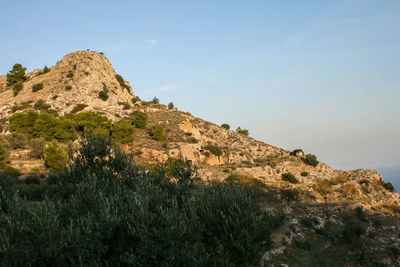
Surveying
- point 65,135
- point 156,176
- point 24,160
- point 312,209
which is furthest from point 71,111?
point 312,209

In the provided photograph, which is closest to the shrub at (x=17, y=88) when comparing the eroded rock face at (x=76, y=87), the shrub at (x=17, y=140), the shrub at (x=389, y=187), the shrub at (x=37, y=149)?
the eroded rock face at (x=76, y=87)

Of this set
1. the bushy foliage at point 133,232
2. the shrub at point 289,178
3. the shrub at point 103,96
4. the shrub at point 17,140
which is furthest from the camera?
the shrub at point 103,96

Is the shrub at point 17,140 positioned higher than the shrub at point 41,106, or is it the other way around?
the shrub at point 41,106

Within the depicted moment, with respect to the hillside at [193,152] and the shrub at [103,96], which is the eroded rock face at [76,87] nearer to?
the hillside at [193,152]

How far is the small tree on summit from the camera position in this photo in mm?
88812

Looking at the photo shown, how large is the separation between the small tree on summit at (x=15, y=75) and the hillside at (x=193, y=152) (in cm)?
376

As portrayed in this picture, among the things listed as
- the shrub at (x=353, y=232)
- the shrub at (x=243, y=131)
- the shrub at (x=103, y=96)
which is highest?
the shrub at (x=103, y=96)

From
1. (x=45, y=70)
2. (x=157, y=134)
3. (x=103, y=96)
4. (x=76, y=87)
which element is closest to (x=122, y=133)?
(x=157, y=134)

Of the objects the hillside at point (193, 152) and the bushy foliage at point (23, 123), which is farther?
the bushy foliage at point (23, 123)

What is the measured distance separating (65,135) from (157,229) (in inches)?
1759

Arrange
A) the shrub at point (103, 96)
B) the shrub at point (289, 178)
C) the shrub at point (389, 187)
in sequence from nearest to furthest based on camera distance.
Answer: the shrub at point (389, 187), the shrub at point (289, 178), the shrub at point (103, 96)

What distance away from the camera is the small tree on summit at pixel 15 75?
291 ft

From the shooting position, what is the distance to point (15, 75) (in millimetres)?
89375

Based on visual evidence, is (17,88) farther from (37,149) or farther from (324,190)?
(324,190)
